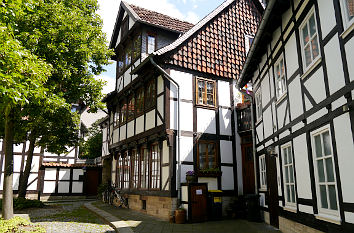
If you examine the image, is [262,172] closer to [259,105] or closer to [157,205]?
[259,105]

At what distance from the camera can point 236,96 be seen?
550 inches

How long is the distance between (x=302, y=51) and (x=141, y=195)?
31.9ft

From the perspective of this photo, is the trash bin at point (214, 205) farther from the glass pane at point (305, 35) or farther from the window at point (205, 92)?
the glass pane at point (305, 35)

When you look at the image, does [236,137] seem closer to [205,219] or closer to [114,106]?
[205,219]

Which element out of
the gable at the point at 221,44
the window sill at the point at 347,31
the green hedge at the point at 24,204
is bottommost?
the green hedge at the point at 24,204

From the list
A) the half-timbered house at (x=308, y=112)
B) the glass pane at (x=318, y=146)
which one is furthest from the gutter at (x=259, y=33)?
the glass pane at (x=318, y=146)

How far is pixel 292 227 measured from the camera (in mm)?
7383

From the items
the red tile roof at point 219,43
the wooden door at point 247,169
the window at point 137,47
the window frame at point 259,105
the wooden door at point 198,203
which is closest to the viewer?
the wooden door at point 198,203

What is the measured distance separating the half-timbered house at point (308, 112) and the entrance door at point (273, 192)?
0.11 ft

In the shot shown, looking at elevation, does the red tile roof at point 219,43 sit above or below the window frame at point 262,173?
above

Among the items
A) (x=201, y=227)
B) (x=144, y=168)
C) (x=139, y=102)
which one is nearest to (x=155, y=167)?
(x=144, y=168)

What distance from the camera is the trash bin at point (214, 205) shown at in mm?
11068

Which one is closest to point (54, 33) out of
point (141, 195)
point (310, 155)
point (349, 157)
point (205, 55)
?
point (205, 55)

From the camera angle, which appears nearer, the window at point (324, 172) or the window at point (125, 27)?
the window at point (324, 172)
